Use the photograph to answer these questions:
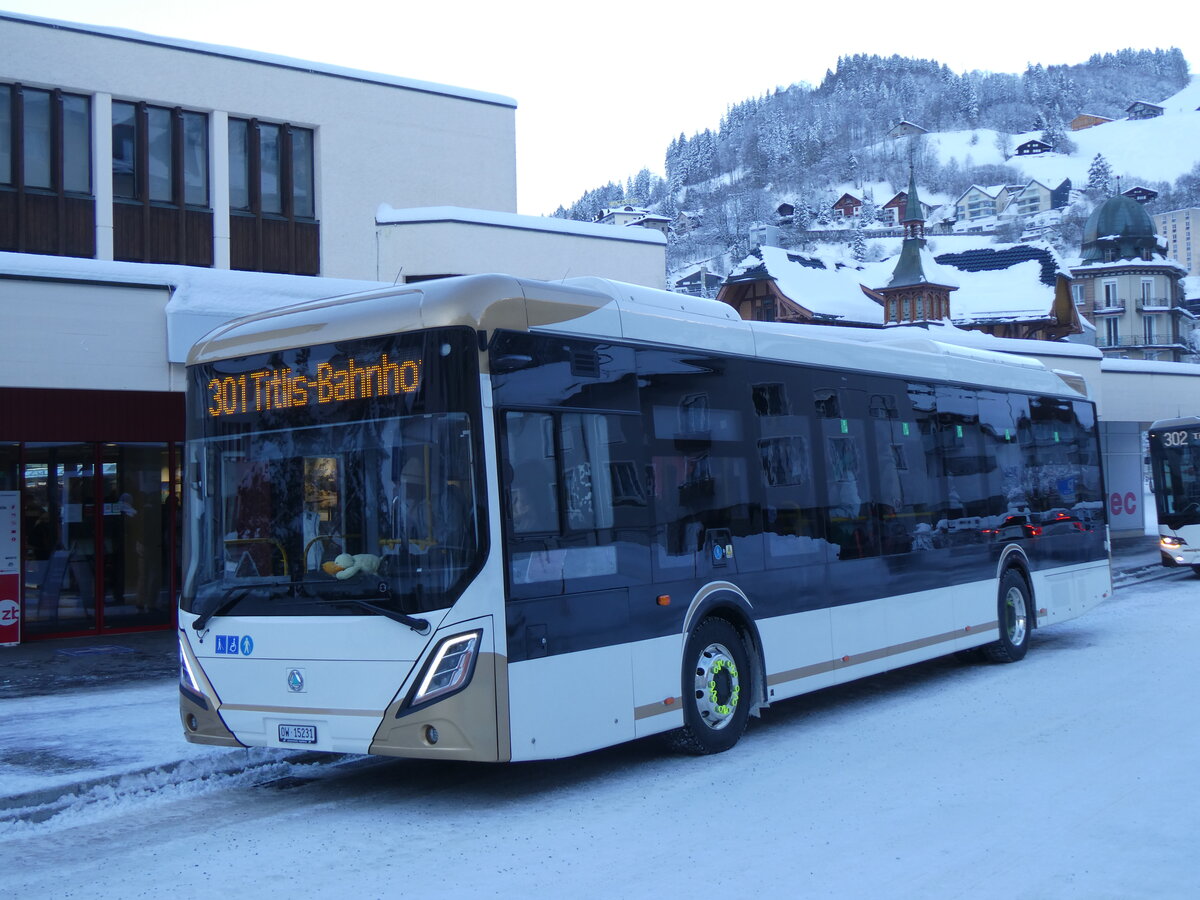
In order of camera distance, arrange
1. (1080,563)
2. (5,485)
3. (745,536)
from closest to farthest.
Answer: (745,536)
(1080,563)
(5,485)

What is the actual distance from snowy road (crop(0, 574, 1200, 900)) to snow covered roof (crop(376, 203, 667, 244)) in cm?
1251

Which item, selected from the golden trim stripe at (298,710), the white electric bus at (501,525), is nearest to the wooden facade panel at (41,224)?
the white electric bus at (501,525)

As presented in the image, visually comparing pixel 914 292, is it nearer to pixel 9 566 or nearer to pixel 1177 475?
pixel 1177 475

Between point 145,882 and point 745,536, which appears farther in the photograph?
point 745,536

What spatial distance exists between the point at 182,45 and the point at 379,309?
15071 mm

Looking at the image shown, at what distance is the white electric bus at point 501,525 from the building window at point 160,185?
1319 cm

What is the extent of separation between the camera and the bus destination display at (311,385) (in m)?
7.31

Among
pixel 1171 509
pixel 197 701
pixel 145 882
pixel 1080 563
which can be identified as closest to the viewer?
pixel 145 882

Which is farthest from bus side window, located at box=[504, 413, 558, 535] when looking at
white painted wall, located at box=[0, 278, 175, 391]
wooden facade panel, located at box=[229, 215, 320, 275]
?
wooden facade panel, located at box=[229, 215, 320, 275]

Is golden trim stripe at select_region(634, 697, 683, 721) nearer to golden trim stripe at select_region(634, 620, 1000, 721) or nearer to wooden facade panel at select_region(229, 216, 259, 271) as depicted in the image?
golden trim stripe at select_region(634, 620, 1000, 721)

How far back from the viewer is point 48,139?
19594mm

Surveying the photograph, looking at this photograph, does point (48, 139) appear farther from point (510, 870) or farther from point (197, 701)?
point (510, 870)

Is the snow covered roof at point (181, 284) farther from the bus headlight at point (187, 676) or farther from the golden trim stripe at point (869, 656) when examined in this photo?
the golden trim stripe at point (869, 656)

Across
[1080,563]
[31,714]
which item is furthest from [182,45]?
[1080,563]
